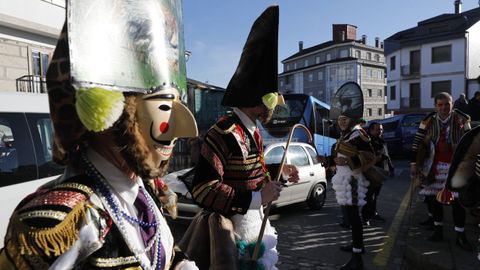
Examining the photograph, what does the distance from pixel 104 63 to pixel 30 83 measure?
41.3 feet

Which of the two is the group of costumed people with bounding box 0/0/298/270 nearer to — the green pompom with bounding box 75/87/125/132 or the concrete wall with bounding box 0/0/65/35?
the green pompom with bounding box 75/87/125/132

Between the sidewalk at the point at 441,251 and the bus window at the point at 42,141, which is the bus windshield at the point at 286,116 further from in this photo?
the bus window at the point at 42,141

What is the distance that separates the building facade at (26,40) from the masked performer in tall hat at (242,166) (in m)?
10.0

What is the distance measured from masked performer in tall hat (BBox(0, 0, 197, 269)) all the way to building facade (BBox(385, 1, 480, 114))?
36.2m

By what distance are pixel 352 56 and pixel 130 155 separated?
5514 centimetres

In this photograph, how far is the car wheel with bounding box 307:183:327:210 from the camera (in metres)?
8.09

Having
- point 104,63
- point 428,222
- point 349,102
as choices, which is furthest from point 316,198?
point 104,63

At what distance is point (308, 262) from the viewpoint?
494 centimetres

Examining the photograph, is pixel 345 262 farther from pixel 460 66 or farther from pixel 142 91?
pixel 460 66

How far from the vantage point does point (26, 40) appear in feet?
39.5

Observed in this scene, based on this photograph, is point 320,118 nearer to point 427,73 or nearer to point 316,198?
point 316,198

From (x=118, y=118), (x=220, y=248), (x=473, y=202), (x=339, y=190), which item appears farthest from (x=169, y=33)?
(x=339, y=190)

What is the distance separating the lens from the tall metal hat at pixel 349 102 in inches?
195

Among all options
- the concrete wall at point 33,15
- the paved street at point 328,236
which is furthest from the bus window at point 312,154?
the concrete wall at point 33,15
